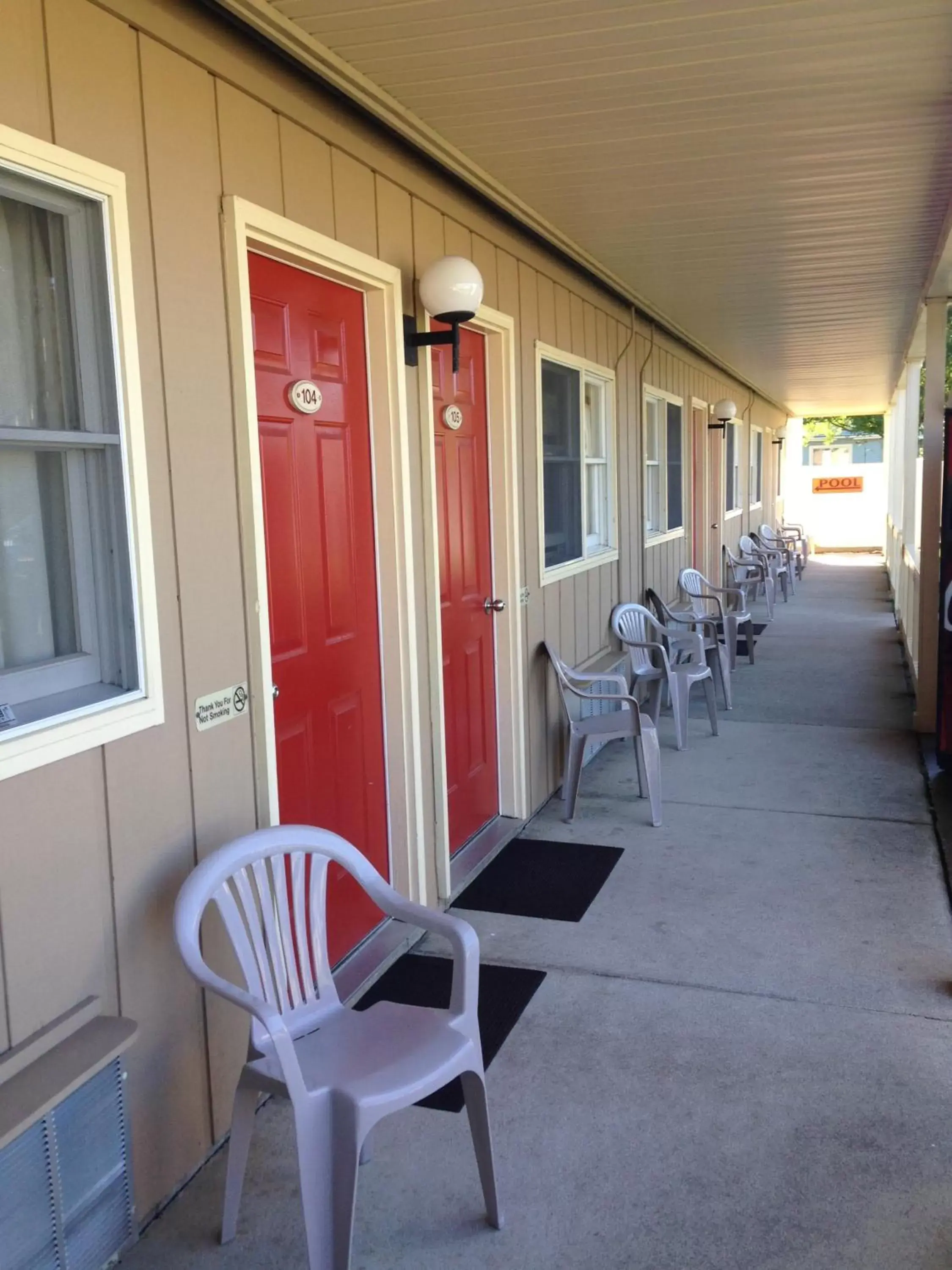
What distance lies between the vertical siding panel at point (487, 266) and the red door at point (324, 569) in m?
0.95

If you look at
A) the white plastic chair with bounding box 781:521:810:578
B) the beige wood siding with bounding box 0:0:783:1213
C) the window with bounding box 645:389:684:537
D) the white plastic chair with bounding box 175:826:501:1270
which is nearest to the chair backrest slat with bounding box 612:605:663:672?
the window with bounding box 645:389:684:537

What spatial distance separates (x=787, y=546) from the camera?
43.6ft

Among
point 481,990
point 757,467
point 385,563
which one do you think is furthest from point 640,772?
point 757,467

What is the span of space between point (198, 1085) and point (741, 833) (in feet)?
8.46

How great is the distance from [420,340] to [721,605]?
5371mm

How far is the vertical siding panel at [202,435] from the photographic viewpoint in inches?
83.5

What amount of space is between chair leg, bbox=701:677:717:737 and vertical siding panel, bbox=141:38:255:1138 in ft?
12.3

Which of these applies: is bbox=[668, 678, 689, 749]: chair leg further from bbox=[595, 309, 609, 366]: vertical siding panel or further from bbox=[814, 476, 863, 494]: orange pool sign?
bbox=[814, 476, 863, 494]: orange pool sign

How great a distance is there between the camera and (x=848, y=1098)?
240 centimetres

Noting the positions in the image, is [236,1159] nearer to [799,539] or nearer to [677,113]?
[677,113]

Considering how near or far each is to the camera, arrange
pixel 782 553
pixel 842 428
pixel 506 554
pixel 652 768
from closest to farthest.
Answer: pixel 506 554
pixel 652 768
pixel 782 553
pixel 842 428

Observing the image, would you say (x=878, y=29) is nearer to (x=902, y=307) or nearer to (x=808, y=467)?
(x=902, y=307)

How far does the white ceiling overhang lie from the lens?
2.36 m

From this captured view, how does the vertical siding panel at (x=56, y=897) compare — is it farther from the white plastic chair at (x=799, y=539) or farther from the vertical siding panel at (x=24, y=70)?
the white plastic chair at (x=799, y=539)
